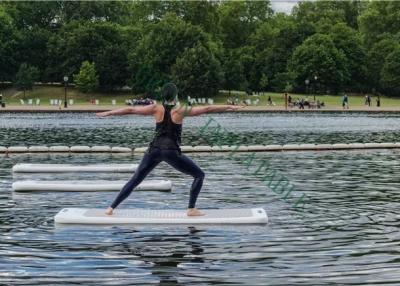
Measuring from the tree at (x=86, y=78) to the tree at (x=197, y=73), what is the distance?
10.1 meters

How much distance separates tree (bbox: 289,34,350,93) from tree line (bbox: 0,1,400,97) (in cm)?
14

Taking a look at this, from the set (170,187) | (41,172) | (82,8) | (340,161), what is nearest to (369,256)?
(170,187)

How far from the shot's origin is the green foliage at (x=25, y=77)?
100m

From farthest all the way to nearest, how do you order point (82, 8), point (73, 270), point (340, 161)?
1. point (82, 8)
2. point (340, 161)
3. point (73, 270)

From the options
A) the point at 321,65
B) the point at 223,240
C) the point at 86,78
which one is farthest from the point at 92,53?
the point at 223,240

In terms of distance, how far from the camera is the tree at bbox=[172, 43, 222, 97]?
96875 millimetres

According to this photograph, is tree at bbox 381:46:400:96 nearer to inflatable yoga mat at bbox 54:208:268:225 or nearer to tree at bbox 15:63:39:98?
tree at bbox 15:63:39:98

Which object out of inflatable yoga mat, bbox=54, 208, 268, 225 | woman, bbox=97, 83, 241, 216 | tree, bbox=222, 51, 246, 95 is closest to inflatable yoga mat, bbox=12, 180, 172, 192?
inflatable yoga mat, bbox=54, 208, 268, 225

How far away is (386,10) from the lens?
133250mm

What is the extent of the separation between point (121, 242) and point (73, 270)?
1.78 metres

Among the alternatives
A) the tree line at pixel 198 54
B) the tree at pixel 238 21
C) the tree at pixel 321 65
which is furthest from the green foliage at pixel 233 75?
the tree at pixel 238 21

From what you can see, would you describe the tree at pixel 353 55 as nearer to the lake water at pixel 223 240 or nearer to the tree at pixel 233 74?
the tree at pixel 233 74

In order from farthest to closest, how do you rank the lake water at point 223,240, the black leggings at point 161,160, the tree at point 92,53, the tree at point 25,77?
the tree at point 92,53
the tree at point 25,77
the black leggings at point 161,160
the lake water at point 223,240

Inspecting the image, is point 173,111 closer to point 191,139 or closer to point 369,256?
point 369,256
